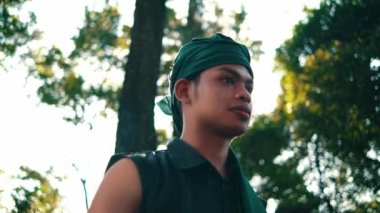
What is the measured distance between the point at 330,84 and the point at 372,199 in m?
3.71

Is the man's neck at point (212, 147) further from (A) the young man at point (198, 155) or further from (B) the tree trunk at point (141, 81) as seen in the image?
(B) the tree trunk at point (141, 81)

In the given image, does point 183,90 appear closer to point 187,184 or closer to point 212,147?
point 212,147

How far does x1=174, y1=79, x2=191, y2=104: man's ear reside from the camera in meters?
2.12

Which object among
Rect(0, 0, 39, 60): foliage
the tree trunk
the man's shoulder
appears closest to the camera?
the man's shoulder

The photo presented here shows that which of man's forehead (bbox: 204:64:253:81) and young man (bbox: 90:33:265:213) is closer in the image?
young man (bbox: 90:33:265:213)

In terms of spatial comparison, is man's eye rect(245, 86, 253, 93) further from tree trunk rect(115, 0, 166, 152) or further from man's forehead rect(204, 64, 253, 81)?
tree trunk rect(115, 0, 166, 152)

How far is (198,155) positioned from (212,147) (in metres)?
0.09

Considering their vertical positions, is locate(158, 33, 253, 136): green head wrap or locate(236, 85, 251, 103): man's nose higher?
locate(158, 33, 253, 136): green head wrap

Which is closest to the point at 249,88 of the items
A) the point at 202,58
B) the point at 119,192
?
the point at 202,58

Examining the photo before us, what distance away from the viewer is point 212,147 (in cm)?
200

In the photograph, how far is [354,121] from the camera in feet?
50.6

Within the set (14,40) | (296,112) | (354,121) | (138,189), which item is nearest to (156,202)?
(138,189)

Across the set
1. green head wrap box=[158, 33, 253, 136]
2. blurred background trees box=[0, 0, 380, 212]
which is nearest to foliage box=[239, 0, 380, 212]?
blurred background trees box=[0, 0, 380, 212]

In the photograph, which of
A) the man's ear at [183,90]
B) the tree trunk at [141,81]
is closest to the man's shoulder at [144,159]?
the man's ear at [183,90]
